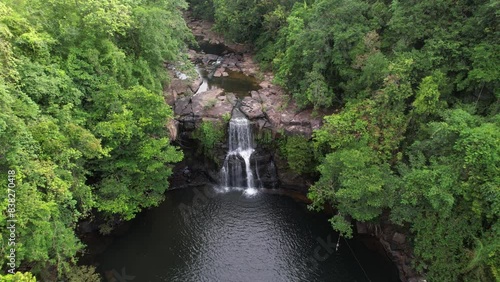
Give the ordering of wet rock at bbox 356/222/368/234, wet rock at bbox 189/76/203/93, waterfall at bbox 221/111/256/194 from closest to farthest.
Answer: wet rock at bbox 356/222/368/234 < waterfall at bbox 221/111/256/194 < wet rock at bbox 189/76/203/93

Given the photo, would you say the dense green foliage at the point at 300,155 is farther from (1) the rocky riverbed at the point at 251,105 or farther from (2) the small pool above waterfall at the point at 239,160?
(2) the small pool above waterfall at the point at 239,160

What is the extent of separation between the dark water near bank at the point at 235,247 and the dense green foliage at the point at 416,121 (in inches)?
107

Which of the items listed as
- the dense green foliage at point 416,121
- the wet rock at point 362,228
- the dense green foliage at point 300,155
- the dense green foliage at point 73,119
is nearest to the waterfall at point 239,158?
the dense green foliage at point 300,155

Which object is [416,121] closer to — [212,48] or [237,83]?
[237,83]

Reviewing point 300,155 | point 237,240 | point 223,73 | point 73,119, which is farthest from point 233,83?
point 73,119

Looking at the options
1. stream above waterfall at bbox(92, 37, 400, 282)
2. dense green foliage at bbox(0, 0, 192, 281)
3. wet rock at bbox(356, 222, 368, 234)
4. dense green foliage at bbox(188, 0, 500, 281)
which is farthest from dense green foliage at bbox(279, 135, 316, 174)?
dense green foliage at bbox(0, 0, 192, 281)

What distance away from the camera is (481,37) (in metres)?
20.8

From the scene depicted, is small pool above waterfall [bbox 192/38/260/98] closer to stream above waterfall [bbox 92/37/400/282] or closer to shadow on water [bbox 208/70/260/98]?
shadow on water [bbox 208/70/260/98]

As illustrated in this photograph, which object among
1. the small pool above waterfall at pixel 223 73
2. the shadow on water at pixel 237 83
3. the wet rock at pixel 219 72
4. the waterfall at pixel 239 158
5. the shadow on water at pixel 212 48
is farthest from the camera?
the shadow on water at pixel 212 48

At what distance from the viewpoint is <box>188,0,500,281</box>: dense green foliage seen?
17.4 meters

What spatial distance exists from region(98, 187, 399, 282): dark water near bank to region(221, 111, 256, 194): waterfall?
225 centimetres

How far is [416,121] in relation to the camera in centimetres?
2189

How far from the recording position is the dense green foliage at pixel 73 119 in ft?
47.7

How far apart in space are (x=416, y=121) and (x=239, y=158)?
14.2m
